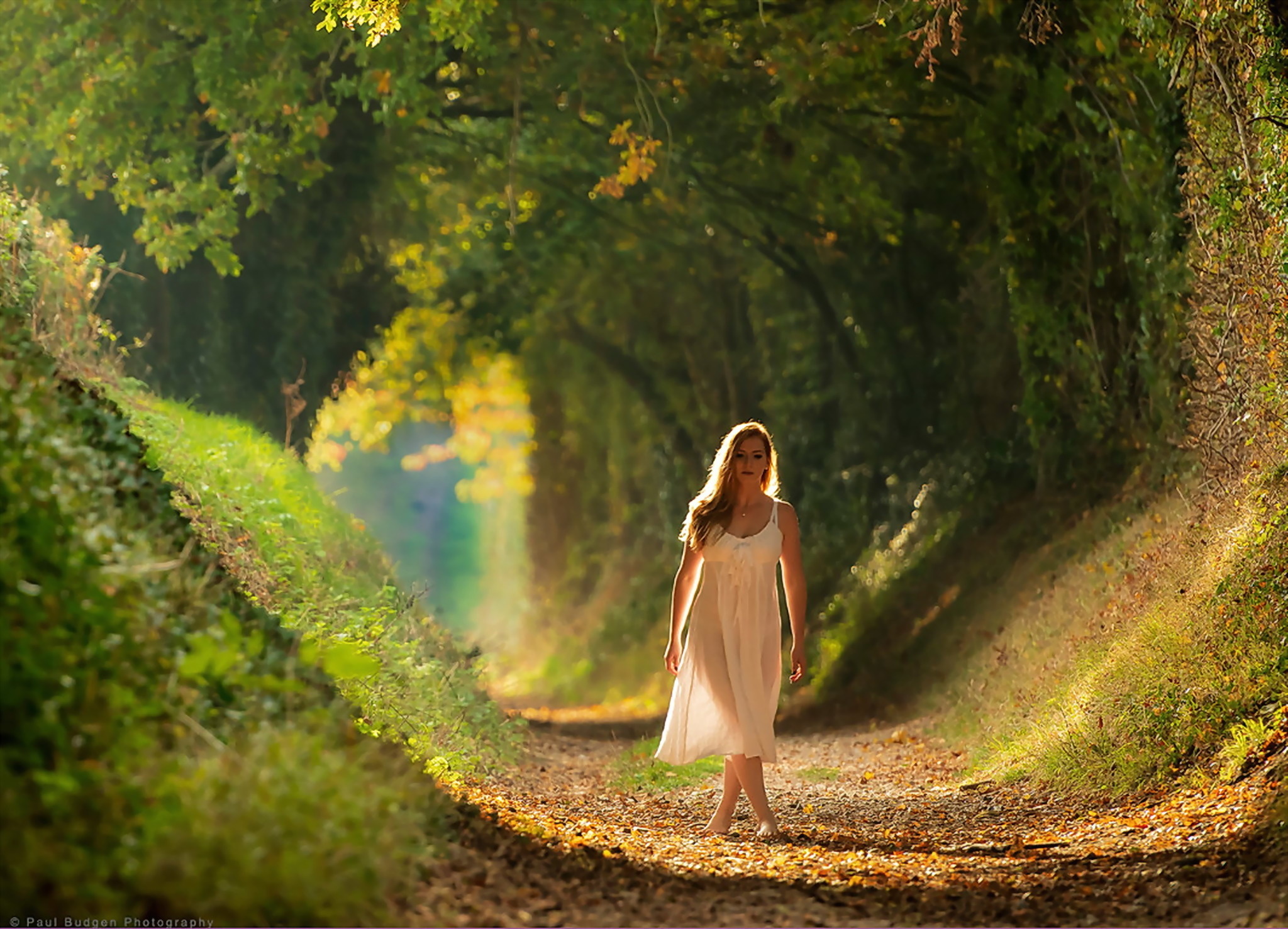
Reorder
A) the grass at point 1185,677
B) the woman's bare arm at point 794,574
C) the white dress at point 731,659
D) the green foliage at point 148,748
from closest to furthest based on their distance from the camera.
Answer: the green foliage at point 148,748, the white dress at point 731,659, the woman's bare arm at point 794,574, the grass at point 1185,677

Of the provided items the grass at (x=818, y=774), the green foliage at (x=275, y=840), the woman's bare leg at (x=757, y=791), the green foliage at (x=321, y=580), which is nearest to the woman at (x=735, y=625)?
the woman's bare leg at (x=757, y=791)

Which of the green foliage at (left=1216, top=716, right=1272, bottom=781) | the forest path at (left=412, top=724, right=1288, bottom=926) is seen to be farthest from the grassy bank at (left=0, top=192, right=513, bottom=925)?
the green foliage at (left=1216, top=716, right=1272, bottom=781)

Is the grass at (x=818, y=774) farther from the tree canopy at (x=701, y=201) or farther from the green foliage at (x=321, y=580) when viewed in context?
the tree canopy at (x=701, y=201)

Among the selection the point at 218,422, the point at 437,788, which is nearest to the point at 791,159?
the point at 218,422

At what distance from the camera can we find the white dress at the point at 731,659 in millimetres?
8094

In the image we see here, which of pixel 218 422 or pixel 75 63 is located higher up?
pixel 75 63

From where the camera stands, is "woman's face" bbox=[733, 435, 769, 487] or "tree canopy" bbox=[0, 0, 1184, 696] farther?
"tree canopy" bbox=[0, 0, 1184, 696]

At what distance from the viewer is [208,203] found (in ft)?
52.1

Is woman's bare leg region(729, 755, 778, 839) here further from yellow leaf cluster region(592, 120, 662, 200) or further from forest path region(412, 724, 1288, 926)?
yellow leaf cluster region(592, 120, 662, 200)

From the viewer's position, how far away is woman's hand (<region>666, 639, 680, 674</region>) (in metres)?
8.29

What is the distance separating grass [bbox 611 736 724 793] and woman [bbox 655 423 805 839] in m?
2.81

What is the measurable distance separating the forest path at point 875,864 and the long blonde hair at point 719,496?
5.70 ft

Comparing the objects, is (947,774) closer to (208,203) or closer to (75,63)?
(208,203)

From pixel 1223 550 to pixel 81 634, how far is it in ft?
25.7
